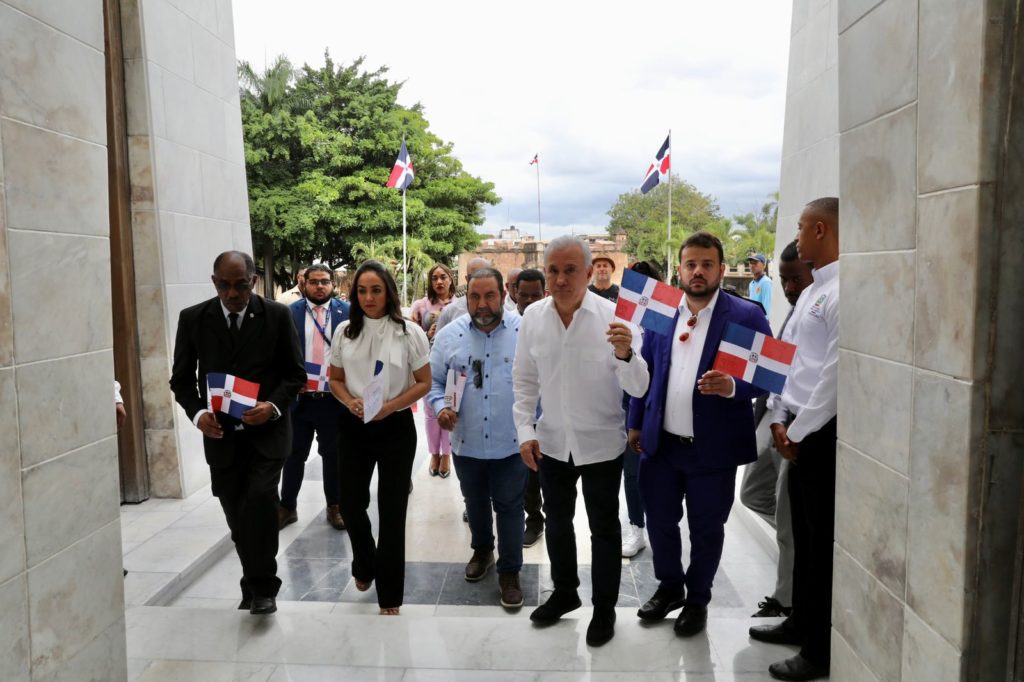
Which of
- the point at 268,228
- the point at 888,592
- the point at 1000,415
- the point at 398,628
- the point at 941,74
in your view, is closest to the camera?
the point at 1000,415

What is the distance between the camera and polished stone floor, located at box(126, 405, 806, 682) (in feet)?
10.0

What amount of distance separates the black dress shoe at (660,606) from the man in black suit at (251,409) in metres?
1.88

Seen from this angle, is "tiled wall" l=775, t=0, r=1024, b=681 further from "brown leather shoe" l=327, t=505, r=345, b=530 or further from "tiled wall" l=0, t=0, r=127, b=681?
"brown leather shoe" l=327, t=505, r=345, b=530

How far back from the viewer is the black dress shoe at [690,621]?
131 inches

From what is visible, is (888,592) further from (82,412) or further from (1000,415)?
(82,412)

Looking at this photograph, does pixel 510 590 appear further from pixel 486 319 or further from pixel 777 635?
pixel 486 319

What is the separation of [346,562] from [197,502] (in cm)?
175

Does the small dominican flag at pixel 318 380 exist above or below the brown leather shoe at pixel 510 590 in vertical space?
above

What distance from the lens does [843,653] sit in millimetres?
2688

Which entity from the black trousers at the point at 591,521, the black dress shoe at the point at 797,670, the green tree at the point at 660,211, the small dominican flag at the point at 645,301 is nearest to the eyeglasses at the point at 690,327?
the small dominican flag at the point at 645,301

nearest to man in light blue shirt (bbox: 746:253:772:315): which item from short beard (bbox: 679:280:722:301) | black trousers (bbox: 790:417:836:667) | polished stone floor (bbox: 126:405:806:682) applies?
polished stone floor (bbox: 126:405:806:682)

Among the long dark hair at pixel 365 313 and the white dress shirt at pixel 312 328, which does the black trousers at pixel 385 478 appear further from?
the white dress shirt at pixel 312 328

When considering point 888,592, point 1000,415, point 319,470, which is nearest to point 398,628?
point 888,592

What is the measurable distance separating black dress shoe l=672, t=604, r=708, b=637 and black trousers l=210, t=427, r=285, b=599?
2037mm
